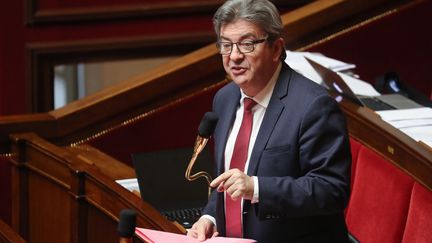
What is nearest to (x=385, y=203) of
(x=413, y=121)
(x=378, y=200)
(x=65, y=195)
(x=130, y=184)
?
(x=378, y=200)

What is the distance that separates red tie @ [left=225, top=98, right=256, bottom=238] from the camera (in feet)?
3.88

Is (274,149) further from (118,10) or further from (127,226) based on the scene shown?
(118,10)

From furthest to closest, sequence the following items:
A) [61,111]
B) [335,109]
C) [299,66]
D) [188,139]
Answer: [188,139], [61,111], [299,66], [335,109]

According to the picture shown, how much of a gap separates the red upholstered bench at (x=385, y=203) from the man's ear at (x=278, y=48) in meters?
0.35

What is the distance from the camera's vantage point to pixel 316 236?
3.79 feet

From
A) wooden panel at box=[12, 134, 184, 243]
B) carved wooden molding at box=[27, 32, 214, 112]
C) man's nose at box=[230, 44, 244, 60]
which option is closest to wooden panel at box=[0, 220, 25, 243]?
wooden panel at box=[12, 134, 184, 243]

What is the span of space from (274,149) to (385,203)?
0.42 meters

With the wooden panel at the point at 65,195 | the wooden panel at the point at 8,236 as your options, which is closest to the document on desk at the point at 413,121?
the wooden panel at the point at 65,195

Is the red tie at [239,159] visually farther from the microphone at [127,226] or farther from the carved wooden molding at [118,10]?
the carved wooden molding at [118,10]

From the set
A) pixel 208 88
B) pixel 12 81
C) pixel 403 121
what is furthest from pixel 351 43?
pixel 12 81

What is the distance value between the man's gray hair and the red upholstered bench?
A: 1.30 ft

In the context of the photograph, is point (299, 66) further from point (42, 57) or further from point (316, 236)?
point (42, 57)

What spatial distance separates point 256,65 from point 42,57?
141 cm

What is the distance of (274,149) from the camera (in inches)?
44.8
